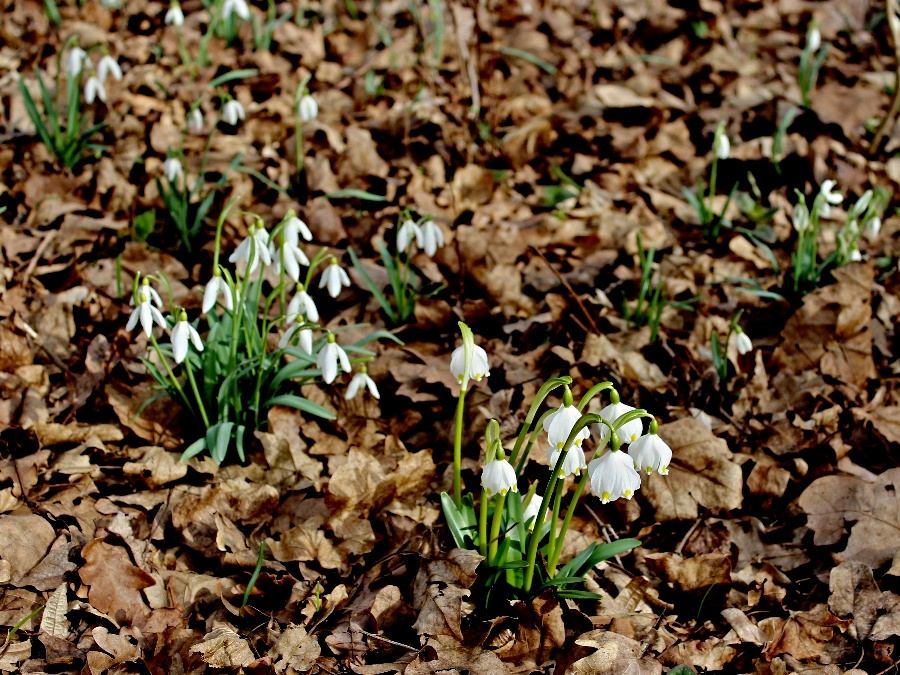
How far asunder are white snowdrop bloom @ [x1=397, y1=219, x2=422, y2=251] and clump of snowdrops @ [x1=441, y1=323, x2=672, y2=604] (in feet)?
3.37

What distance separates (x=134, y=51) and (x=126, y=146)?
3.08ft

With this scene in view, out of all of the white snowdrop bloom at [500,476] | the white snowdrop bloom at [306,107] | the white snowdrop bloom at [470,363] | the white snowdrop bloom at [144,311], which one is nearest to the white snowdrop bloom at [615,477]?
the white snowdrop bloom at [500,476]

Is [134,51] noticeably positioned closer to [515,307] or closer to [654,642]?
[515,307]

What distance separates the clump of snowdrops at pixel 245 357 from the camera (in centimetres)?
236

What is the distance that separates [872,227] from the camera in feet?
11.2

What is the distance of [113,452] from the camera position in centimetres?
251

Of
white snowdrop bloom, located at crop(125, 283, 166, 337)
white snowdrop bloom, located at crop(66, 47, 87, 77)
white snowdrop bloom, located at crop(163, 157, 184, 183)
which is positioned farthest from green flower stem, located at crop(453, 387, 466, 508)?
white snowdrop bloom, located at crop(66, 47, 87, 77)

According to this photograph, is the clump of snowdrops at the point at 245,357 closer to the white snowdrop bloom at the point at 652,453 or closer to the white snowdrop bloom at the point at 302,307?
the white snowdrop bloom at the point at 302,307

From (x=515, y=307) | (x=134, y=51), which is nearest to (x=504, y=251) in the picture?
(x=515, y=307)

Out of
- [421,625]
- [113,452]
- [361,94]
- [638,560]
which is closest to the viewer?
[421,625]

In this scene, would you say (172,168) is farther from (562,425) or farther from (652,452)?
(652,452)

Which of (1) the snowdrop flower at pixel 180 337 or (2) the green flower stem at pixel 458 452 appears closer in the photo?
(2) the green flower stem at pixel 458 452

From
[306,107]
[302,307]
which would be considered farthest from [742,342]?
[306,107]

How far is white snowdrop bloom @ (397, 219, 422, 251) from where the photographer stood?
294 cm
